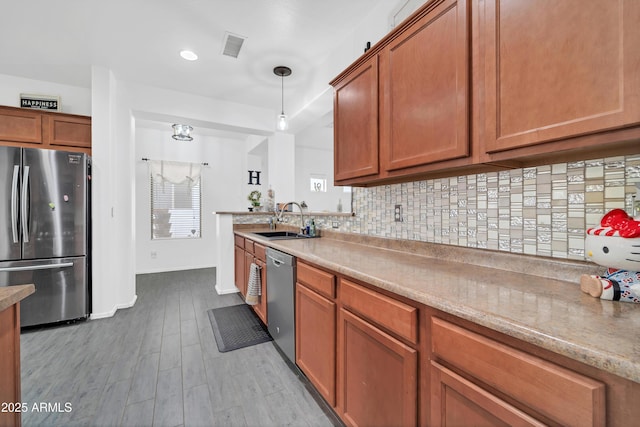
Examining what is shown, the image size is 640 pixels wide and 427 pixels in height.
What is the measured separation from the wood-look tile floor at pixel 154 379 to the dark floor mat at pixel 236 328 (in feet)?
0.26

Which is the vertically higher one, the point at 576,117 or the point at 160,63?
the point at 160,63

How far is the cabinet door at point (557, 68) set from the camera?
71cm

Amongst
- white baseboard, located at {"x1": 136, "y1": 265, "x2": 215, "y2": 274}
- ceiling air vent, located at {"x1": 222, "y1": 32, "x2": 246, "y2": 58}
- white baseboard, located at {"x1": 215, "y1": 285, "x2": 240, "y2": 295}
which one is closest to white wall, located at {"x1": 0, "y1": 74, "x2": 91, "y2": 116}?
ceiling air vent, located at {"x1": 222, "y1": 32, "x2": 246, "y2": 58}

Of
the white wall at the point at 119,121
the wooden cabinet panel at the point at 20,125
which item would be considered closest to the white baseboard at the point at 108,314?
the white wall at the point at 119,121

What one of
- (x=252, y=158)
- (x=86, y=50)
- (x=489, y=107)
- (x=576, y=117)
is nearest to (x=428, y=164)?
(x=489, y=107)

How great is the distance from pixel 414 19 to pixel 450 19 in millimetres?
237

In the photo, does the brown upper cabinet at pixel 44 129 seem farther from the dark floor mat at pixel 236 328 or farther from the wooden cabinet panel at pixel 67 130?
the dark floor mat at pixel 236 328

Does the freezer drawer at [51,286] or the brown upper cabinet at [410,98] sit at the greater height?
the brown upper cabinet at [410,98]

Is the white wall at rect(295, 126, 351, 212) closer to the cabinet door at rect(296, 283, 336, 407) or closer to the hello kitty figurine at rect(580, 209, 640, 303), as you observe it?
the cabinet door at rect(296, 283, 336, 407)

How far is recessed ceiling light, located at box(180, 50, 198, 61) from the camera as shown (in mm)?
2639

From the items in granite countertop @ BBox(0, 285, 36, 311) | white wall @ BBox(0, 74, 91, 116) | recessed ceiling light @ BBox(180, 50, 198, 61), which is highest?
recessed ceiling light @ BBox(180, 50, 198, 61)

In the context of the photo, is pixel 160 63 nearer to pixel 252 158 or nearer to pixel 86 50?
pixel 86 50

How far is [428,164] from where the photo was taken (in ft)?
4.24

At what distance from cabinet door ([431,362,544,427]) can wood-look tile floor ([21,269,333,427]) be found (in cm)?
89
